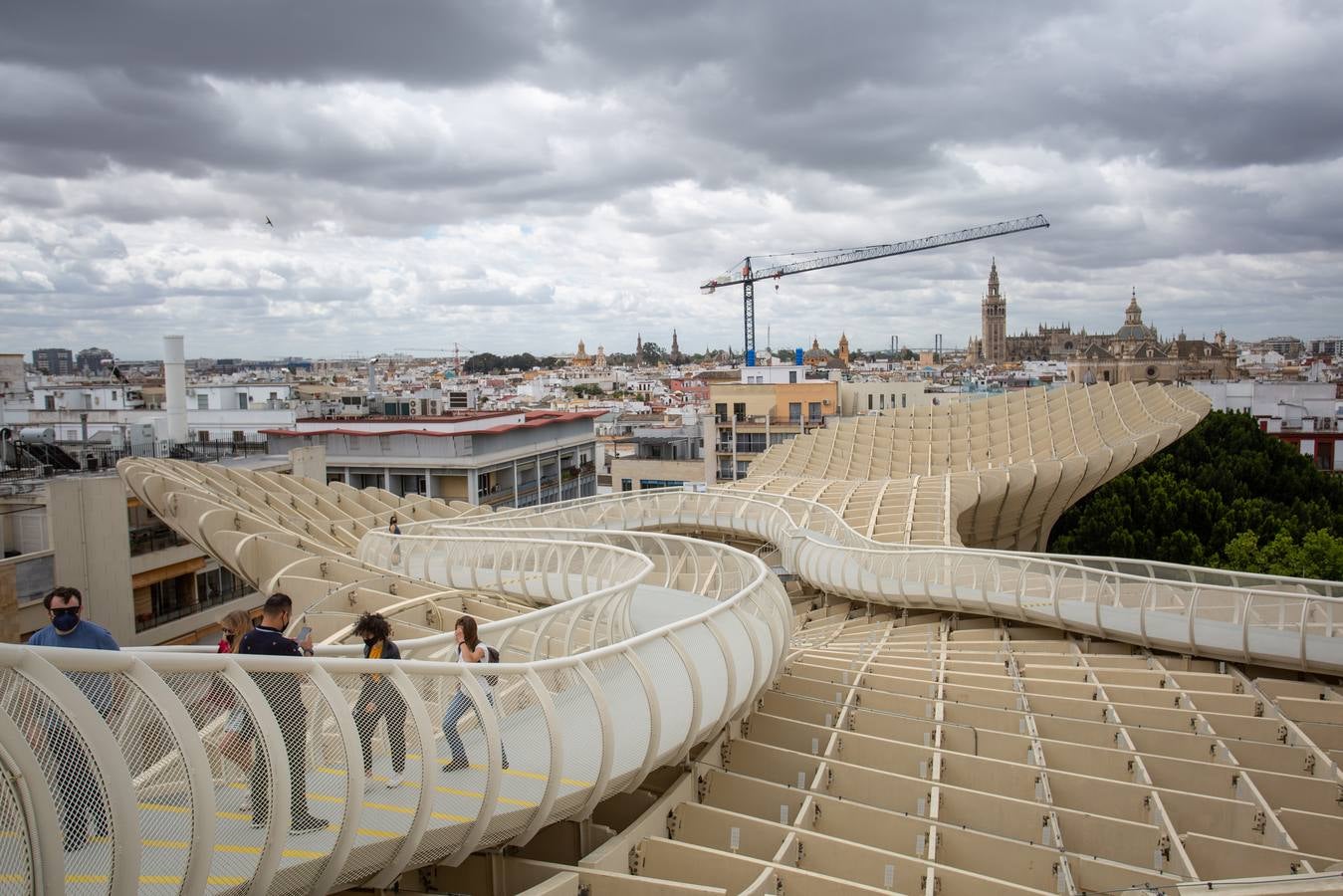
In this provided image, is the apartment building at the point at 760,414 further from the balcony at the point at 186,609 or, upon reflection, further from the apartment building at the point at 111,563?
the apartment building at the point at 111,563

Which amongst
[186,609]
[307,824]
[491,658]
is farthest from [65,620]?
[186,609]


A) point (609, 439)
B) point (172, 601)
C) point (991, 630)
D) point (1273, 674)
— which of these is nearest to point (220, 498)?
point (172, 601)

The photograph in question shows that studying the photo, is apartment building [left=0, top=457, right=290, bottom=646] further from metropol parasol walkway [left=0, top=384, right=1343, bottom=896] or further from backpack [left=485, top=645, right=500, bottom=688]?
backpack [left=485, top=645, right=500, bottom=688]

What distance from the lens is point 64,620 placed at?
7.23 metres

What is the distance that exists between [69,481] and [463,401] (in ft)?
240

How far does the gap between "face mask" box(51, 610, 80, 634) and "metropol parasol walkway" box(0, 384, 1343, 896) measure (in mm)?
1991

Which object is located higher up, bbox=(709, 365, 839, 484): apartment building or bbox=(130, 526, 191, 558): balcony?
bbox=(709, 365, 839, 484): apartment building

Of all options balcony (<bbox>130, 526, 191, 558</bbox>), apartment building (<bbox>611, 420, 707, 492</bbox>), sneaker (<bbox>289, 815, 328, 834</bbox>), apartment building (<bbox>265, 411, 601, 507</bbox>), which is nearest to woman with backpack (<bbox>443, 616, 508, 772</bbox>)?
sneaker (<bbox>289, 815, 328, 834</bbox>)

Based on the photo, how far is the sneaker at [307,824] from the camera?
643 cm

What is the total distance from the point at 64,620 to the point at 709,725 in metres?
6.26

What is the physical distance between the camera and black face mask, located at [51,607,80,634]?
7.22 meters

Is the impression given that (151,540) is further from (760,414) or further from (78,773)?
(760,414)

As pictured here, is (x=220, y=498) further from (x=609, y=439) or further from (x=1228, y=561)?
(x=609, y=439)

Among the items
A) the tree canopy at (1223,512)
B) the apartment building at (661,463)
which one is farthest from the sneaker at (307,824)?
the apartment building at (661,463)
